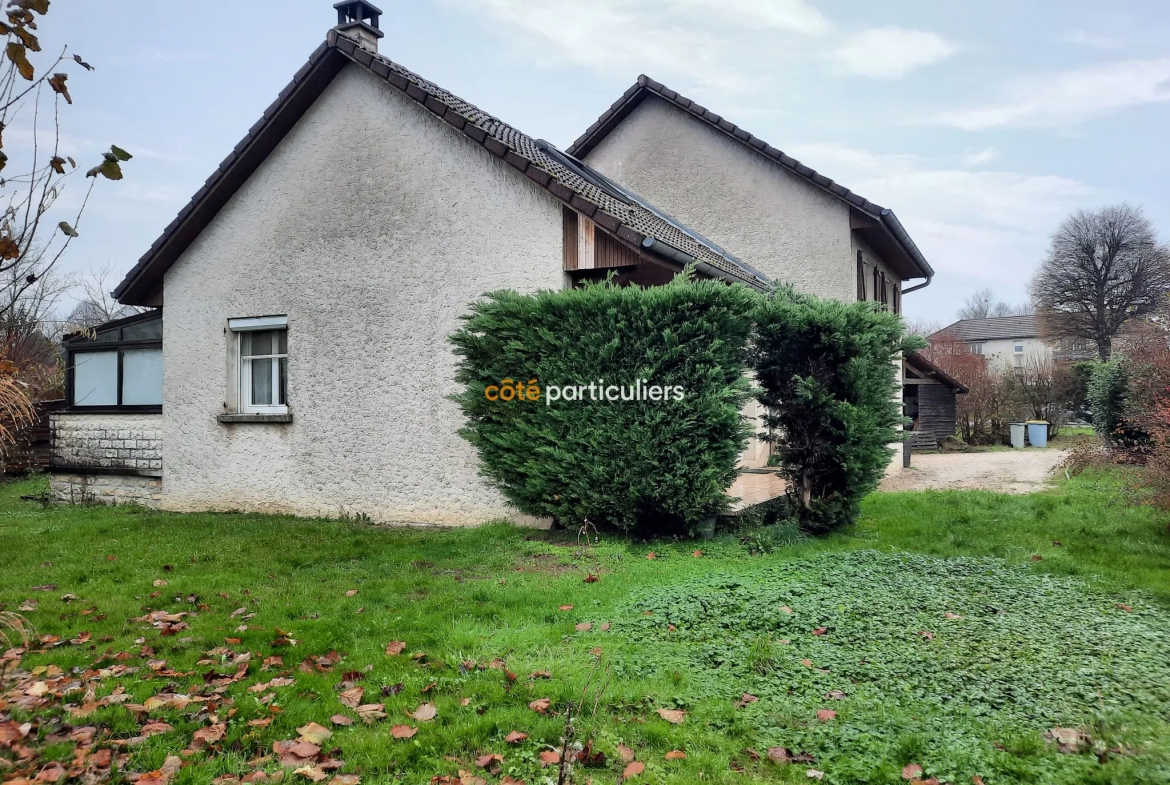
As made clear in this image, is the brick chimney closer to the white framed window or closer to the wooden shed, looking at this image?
the white framed window

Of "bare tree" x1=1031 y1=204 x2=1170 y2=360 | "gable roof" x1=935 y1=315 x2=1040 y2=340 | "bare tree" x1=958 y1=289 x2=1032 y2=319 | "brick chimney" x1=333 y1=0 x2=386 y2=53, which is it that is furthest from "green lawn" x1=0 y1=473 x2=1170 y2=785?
"bare tree" x1=958 y1=289 x2=1032 y2=319

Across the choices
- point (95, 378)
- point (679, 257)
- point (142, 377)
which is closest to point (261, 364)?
point (142, 377)

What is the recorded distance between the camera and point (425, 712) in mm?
3354

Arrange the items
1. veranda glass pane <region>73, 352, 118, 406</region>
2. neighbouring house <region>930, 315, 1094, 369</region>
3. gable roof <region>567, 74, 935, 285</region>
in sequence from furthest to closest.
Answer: neighbouring house <region>930, 315, 1094, 369</region> → gable roof <region>567, 74, 935, 285</region> → veranda glass pane <region>73, 352, 118, 406</region>

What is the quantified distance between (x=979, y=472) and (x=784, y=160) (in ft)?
26.9

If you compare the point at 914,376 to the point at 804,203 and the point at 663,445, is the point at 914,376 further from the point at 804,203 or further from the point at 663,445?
the point at 663,445

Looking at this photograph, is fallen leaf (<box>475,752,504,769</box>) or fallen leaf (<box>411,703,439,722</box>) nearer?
fallen leaf (<box>475,752,504,769</box>)

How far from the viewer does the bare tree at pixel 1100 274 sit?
107 feet

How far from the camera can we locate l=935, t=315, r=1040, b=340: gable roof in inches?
2208

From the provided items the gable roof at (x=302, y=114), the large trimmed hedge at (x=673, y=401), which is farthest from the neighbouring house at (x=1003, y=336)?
the large trimmed hedge at (x=673, y=401)

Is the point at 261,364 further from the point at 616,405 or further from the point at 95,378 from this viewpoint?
the point at 616,405

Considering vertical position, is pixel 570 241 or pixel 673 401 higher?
pixel 570 241

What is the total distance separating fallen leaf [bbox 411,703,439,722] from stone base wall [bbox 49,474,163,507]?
33.2 feet

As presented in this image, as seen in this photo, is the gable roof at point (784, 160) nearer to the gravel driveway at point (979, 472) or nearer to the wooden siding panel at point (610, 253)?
the gravel driveway at point (979, 472)
